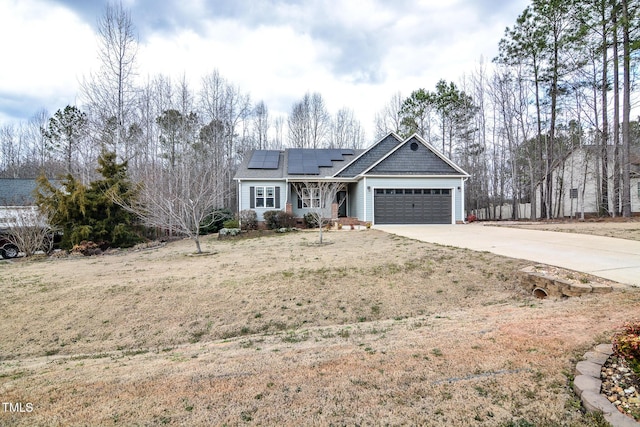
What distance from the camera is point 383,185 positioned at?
61.2 feet

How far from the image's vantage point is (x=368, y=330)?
464 cm

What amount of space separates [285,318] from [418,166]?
51.8 feet

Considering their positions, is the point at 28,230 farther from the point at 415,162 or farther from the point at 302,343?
the point at 415,162

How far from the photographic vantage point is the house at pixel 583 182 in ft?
75.6

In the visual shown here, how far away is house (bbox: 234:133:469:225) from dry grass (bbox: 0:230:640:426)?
10.00 meters

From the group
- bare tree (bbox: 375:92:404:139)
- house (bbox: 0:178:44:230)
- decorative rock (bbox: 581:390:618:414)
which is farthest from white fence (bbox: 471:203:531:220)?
house (bbox: 0:178:44:230)

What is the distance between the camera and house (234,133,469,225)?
18.7 meters

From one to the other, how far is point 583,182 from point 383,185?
1797 cm

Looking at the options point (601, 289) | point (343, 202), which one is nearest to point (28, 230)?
point (343, 202)

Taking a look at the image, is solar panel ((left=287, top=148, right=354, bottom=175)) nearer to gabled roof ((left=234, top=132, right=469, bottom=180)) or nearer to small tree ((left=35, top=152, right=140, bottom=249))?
gabled roof ((left=234, top=132, right=469, bottom=180))

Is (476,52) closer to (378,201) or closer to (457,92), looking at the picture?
(457,92)

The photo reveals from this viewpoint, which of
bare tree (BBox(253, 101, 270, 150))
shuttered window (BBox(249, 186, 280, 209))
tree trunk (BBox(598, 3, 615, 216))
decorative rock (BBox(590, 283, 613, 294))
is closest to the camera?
decorative rock (BBox(590, 283, 613, 294))

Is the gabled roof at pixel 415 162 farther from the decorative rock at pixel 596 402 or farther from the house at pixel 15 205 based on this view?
the decorative rock at pixel 596 402

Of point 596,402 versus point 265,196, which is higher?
point 265,196
